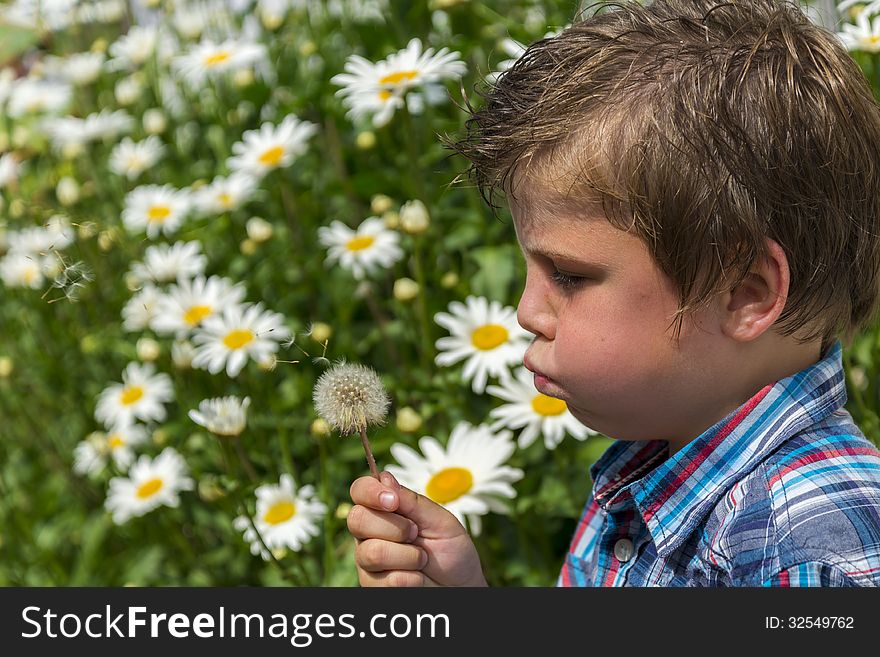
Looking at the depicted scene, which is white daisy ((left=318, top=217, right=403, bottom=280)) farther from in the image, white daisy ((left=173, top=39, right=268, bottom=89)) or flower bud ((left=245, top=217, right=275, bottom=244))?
white daisy ((left=173, top=39, right=268, bottom=89))

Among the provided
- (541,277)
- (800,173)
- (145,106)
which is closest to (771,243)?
(800,173)

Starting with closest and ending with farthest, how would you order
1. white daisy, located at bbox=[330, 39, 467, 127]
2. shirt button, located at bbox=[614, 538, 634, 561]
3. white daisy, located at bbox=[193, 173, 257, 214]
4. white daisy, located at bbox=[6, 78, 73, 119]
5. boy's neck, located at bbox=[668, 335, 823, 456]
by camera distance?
1. boy's neck, located at bbox=[668, 335, 823, 456]
2. shirt button, located at bbox=[614, 538, 634, 561]
3. white daisy, located at bbox=[330, 39, 467, 127]
4. white daisy, located at bbox=[193, 173, 257, 214]
5. white daisy, located at bbox=[6, 78, 73, 119]

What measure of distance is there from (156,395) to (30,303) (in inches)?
21.6

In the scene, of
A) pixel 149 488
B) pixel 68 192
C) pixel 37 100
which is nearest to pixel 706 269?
pixel 149 488

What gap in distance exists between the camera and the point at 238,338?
1.51m

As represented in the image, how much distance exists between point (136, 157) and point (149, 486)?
2.69ft

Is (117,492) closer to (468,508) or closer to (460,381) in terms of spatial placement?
(460,381)

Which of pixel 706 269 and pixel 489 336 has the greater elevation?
pixel 706 269

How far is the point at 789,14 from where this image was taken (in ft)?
2.77

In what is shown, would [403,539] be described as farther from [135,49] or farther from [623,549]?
[135,49]

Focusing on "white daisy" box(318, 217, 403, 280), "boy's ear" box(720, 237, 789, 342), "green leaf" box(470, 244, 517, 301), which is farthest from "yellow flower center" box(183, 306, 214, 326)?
"boy's ear" box(720, 237, 789, 342)

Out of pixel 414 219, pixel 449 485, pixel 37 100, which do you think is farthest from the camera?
pixel 37 100

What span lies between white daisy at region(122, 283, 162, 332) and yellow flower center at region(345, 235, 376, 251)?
0.32 meters

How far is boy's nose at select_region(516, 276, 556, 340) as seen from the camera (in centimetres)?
82
